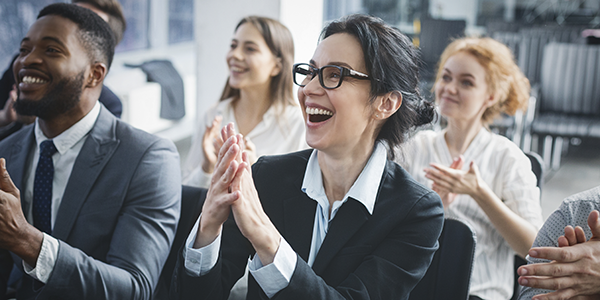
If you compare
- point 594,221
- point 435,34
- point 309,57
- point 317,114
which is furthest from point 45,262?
point 435,34

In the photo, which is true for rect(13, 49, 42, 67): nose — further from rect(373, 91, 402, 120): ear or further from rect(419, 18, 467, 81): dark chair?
rect(419, 18, 467, 81): dark chair

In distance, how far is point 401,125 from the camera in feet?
4.66

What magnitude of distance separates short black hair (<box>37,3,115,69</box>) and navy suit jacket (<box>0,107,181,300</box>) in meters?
0.24

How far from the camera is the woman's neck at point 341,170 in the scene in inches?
53.8

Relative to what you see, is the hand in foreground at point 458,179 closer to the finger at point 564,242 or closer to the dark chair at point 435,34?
the finger at point 564,242

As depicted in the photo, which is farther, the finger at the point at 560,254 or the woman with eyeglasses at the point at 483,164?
the woman with eyeglasses at the point at 483,164

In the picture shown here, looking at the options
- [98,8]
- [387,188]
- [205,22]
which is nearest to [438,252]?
[387,188]

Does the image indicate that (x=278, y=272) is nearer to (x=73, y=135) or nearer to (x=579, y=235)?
(x=579, y=235)

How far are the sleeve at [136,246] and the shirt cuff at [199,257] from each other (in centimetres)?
30

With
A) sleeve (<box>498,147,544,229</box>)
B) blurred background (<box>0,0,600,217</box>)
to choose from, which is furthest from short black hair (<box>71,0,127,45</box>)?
sleeve (<box>498,147,544,229</box>)

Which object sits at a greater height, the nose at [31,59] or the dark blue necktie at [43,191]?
the nose at [31,59]

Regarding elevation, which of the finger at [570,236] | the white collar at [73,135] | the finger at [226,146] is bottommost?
the finger at [570,236]

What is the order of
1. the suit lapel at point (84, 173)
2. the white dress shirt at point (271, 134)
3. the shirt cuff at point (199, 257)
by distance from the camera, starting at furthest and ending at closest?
the white dress shirt at point (271, 134)
the suit lapel at point (84, 173)
the shirt cuff at point (199, 257)

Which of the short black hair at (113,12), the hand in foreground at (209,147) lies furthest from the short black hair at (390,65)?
the short black hair at (113,12)
